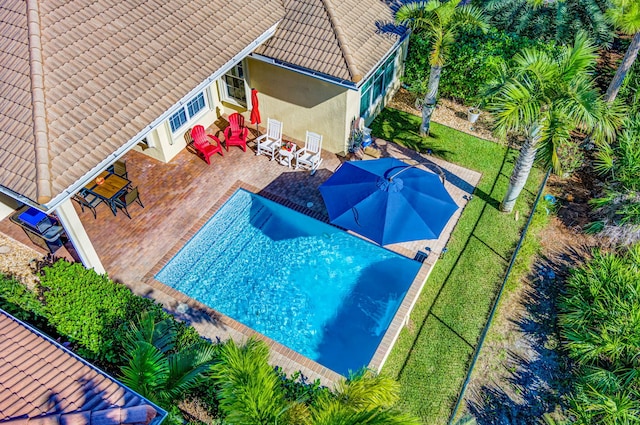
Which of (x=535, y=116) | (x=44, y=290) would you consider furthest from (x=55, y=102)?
(x=535, y=116)

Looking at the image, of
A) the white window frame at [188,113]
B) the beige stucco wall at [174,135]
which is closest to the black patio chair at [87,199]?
the beige stucco wall at [174,135]

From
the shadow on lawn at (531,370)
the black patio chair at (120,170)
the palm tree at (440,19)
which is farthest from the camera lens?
the black patio chair at (120,170)

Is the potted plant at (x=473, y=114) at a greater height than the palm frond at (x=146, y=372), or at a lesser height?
lesser

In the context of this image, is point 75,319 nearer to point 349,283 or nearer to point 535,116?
point 349,283

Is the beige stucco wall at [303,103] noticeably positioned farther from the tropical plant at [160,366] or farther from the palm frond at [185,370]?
the palm frond at [185,370]

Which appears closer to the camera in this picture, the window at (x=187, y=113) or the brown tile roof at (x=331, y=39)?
the brown tile roof at (x=331, y=39)

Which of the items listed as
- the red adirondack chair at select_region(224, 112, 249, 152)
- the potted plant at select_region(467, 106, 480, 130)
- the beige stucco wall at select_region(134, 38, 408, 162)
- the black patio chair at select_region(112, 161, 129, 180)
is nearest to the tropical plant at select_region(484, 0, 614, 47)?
the potted plant at select_region(467, 106, 480, 130)

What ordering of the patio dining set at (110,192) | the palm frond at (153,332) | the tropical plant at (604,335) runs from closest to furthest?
the palm frond at (153,332) → the tropical plant at (604,335) → the patio dining set at (110,192)
